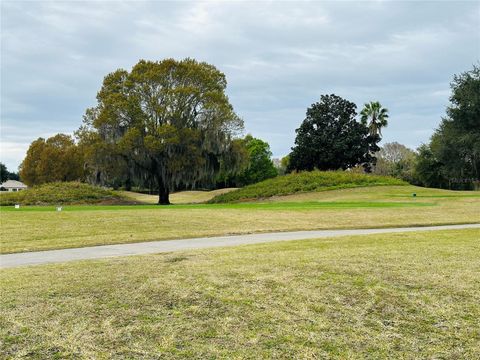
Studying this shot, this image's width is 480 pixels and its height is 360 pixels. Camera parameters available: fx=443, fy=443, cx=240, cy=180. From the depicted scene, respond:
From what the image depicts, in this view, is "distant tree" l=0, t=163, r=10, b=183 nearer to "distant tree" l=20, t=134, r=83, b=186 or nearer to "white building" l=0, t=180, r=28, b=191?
"white building" l=0, t=180, r=28, b=191

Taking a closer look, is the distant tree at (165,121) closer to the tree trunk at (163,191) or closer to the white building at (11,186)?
the tree trunk at (163,191)

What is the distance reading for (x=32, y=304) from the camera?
5496 mm

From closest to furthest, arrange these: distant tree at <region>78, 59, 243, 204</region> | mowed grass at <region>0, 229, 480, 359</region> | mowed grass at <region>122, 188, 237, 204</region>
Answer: mowed grass at <region>0, 229, 480, 359</region>
distant tree at <region>78, 59, 243, 204</region>
mowed grass at <region>122, 188, 237, 204</region>

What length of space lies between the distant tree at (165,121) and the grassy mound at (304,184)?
4236 mm

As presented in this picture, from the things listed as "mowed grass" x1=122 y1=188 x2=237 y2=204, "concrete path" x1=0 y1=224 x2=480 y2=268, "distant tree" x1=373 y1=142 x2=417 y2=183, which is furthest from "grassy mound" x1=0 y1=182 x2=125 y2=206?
"distant tree" x1=373 y1=142 x2=417 y2=183

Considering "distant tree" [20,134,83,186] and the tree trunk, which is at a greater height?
"distant tree" [20,134,83,186]

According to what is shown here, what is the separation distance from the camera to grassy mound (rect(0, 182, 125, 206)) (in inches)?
1338

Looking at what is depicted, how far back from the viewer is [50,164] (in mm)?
58938

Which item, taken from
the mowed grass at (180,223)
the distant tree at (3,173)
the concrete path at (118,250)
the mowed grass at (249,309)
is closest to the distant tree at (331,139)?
the mowed grass at (180,223)

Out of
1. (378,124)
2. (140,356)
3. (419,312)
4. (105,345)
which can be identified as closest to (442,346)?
(419,312)

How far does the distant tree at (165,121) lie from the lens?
115 feet

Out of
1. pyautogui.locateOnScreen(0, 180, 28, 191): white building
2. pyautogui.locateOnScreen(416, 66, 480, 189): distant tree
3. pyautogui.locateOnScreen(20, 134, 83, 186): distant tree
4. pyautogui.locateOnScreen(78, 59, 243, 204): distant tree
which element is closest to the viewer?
pyautogui.locateOnScreen(416, 66, 480, 189): distant tree

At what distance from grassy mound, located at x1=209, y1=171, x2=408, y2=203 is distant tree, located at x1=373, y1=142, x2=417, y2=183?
20228 millimetres

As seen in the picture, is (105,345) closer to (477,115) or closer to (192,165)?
(192,165)
